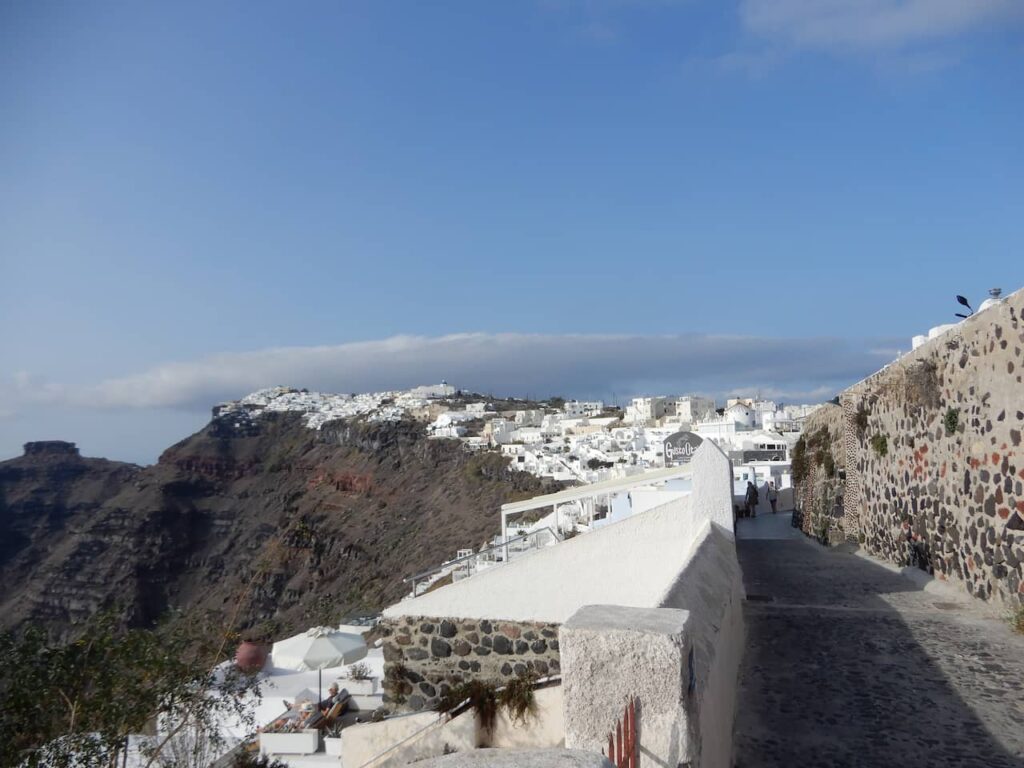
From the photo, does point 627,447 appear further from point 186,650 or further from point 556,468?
point 186,650

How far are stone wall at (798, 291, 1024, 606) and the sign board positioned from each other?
785 inches

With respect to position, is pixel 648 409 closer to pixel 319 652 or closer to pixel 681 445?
pixel 681 445

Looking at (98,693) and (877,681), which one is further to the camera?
(98,693)

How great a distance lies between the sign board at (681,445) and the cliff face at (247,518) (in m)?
17.5

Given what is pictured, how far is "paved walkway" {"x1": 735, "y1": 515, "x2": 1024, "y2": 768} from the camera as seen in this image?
3.99 meters

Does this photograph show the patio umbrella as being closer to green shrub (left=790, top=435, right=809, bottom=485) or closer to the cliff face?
green shrub (left=790, top=435, right=809, bottom=485)

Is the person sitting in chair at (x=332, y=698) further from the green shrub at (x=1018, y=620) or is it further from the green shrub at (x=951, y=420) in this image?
the green shrub at (x=951, y=420)

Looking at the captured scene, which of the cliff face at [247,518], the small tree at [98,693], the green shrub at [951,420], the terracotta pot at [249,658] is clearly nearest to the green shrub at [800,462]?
the green shrub at [951,420]

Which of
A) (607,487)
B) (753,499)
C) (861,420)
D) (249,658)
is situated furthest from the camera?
(753,499)

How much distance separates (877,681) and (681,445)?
107 feet

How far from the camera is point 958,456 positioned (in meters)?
7.83

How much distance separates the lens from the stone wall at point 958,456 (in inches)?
262

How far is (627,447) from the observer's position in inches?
2431

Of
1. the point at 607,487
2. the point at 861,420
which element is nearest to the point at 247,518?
the point at 607,487
